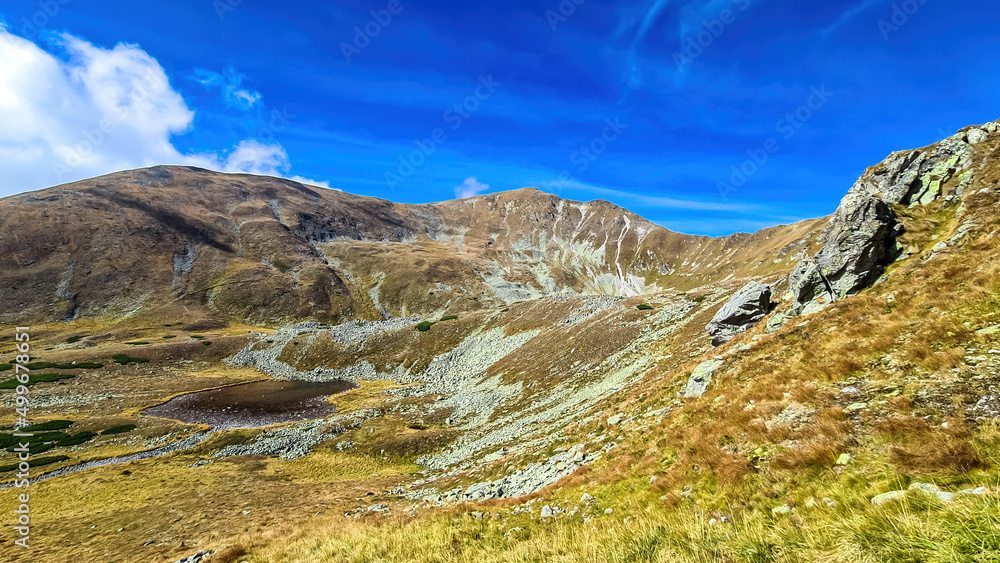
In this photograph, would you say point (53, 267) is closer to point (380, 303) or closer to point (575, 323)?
point (380, 303)

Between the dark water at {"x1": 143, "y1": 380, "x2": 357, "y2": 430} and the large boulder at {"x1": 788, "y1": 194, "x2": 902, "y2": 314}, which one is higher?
the large boulder at {"x1": 788, "y1": 194, "x2": 902, "y2": 314}

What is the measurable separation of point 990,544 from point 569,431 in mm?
18394

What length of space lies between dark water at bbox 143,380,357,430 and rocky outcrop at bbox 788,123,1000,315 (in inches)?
1952

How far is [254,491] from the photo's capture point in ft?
84.8

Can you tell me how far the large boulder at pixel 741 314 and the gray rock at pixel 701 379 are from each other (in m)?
9.51

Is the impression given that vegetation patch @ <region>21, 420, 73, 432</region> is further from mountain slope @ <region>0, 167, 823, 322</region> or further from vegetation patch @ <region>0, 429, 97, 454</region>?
mountain slope @ <region>0, 167, 823, 322</region>

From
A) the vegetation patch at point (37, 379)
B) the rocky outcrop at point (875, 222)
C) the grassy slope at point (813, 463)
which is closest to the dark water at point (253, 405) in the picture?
the vegetation patch at point (37, 379)

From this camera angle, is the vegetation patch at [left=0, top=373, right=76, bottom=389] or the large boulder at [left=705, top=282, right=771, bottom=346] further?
the vegetation patch at [left=0, top=373, right=76, bottom=389]

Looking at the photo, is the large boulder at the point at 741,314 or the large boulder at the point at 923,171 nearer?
the large boulder at the point at 923,171

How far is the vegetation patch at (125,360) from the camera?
71.4 meters

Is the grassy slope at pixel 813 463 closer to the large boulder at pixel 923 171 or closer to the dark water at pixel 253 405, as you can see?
the large boulder at pixel 923 171

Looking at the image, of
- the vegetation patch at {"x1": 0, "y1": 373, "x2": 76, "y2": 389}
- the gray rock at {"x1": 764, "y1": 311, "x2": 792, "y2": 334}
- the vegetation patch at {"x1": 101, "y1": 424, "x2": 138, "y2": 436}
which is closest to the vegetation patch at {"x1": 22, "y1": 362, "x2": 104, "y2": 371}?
the vegetation patch at {"x1": 0, "y1": 373, "x2": 76, "y2": 389}

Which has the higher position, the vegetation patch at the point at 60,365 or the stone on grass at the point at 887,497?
the vegetation patch at the point at 60,365

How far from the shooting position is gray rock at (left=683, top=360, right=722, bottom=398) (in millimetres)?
15381
